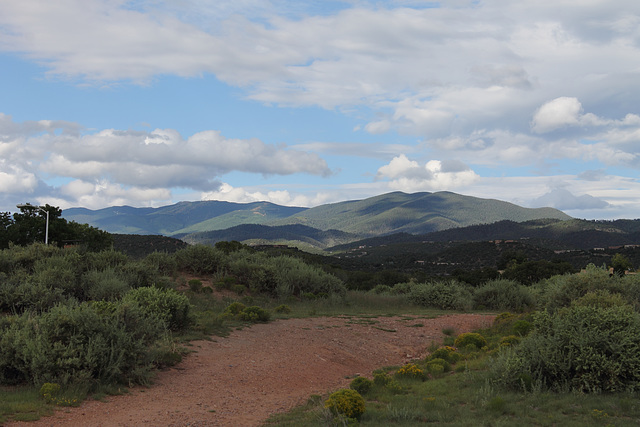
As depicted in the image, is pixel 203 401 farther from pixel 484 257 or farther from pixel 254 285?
pixel 484 257

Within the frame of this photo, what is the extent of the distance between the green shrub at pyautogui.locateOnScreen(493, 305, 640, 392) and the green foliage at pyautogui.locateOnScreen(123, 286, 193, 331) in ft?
24.4

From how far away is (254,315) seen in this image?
14.4m

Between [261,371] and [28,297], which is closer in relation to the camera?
[261,371]

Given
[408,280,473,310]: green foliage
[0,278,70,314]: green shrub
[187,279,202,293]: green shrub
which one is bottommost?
[408,280,473,310]: green foliage

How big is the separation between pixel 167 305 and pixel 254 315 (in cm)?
344

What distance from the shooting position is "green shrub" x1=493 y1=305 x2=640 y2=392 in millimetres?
7312

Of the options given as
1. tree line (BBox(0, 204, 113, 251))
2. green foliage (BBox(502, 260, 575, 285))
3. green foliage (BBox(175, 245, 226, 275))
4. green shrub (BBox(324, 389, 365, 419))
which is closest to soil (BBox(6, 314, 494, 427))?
green shrub (BBox(324, 389, 365, 419))

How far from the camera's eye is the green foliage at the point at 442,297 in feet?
70.6

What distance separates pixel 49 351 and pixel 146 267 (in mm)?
9394

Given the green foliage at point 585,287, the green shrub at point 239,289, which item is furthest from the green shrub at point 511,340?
the green shrub at point 239,289

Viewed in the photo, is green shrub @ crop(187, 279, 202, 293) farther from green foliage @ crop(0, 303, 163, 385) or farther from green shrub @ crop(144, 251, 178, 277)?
green foliage @ crop(0, 303, 163, 385)

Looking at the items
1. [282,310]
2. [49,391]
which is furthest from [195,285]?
[49,391]

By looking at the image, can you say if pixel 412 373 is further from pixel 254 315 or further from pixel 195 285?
pixel 195 285

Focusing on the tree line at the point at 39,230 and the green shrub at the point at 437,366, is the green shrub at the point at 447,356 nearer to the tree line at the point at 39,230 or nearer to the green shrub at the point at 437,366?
the green shrub at the point at 437,366
